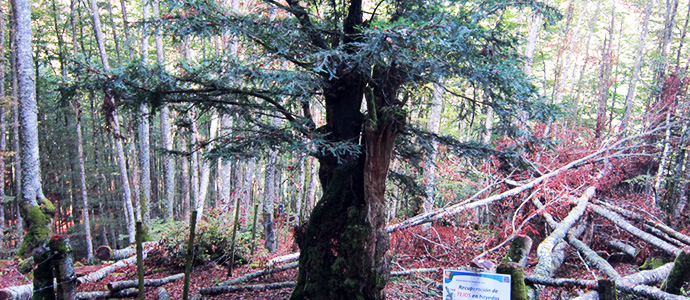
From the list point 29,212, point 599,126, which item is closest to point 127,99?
point 29,212

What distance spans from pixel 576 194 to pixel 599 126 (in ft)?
15.2

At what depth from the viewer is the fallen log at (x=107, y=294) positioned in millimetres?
6040

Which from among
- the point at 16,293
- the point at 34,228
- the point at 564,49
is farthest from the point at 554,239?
the point at 564,49

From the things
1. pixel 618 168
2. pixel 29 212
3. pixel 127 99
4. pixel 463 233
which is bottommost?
pixel 463 233

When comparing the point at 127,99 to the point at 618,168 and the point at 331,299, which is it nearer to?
the point at 331,299

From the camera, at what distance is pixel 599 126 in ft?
39.7

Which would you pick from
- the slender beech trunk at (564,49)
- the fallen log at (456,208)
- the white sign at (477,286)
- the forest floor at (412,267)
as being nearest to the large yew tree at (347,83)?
the white sign at (477,286)

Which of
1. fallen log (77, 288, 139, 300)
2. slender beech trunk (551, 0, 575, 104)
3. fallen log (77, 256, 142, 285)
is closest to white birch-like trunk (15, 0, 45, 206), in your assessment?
fallen log (77, 256, 142, 285)

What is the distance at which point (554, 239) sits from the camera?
22.6 ft

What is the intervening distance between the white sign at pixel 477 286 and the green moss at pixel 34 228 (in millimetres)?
6425

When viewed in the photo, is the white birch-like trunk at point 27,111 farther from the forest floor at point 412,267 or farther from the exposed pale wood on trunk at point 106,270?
the forest floor at point 412,267

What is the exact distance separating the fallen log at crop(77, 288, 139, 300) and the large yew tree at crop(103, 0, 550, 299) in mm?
3434

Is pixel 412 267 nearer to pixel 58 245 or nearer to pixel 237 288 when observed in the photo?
pixel 237 288

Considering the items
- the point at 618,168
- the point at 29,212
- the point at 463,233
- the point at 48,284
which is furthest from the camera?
the point at 618,168
